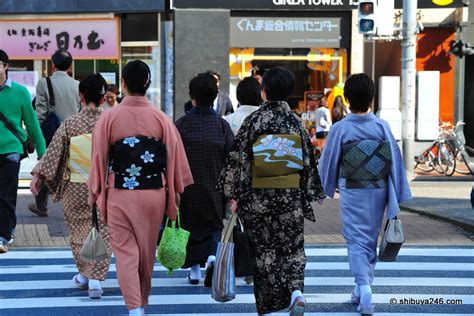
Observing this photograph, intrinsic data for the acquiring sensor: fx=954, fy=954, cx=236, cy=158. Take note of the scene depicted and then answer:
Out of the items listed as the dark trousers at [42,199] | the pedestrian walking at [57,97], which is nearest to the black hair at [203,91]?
the pedestrian walking at [57,97]

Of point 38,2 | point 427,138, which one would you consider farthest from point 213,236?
point 38,2

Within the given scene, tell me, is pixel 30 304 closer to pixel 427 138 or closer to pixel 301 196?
pixel 301 196

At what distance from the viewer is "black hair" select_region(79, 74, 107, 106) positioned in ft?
24.8

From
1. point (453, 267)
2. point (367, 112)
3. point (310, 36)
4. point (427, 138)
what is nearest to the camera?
point (367, 112)

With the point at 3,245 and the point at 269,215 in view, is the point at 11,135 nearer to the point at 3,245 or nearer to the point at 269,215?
the point at 3,245

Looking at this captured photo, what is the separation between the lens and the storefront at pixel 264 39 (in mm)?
21766

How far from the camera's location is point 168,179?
20.8 feet

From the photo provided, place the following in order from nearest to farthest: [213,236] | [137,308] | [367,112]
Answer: [137,308], [367,112], [213,236]

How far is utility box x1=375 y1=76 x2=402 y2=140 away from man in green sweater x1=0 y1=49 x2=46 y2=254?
12.2m

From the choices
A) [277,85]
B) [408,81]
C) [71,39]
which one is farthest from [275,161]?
[71,39]

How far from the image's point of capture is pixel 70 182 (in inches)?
297

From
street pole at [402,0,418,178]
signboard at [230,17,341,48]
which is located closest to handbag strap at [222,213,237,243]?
street pole at [402,0,418,178]

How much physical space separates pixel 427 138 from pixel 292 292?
1474 cm

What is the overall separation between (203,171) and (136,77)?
5.60 feet
